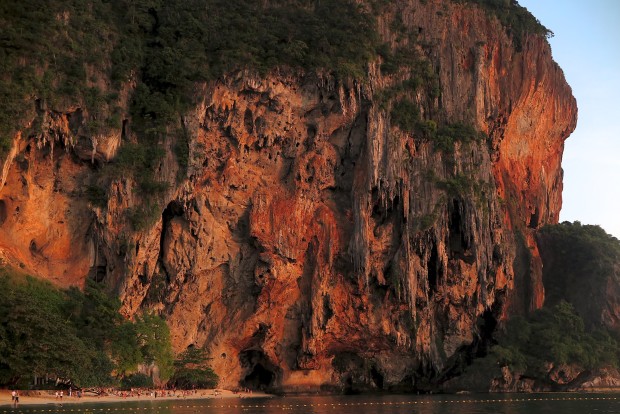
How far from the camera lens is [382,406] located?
4838 centimetres

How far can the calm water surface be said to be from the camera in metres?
40.3

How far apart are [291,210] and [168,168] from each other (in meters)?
10.0

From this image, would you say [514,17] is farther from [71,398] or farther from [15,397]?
[15,397]

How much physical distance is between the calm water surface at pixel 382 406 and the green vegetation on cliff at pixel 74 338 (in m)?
2.74

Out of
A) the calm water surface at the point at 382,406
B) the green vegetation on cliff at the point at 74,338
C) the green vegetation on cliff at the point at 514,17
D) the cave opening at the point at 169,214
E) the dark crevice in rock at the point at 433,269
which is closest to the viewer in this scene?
the calm water surface at the point at 382,406

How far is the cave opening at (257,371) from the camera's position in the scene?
64250 mm

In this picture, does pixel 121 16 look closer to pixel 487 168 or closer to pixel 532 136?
A: pixel 487 168

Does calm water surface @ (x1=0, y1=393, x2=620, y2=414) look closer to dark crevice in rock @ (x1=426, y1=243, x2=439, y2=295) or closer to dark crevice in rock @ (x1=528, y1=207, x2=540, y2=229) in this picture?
dark crevice in rock @ (x1=426, y1=243, x2=439, y2=295)

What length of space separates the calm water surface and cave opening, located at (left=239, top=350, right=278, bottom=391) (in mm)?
10944

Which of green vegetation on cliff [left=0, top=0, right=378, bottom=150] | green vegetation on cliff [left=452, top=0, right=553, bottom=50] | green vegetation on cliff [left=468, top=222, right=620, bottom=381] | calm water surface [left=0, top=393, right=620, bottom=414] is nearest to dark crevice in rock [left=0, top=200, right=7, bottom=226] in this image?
green vegetation on cliff [left=0, top=0, right=378, bottom=150]

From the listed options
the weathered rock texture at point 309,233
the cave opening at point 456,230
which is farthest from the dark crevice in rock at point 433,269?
the cave opening at point 456,230

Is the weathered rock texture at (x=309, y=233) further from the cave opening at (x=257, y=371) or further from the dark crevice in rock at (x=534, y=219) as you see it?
the dark crevice in rock at (x=534, y=219)

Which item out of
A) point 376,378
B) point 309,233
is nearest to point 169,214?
point 309,233

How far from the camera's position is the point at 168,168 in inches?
2291
